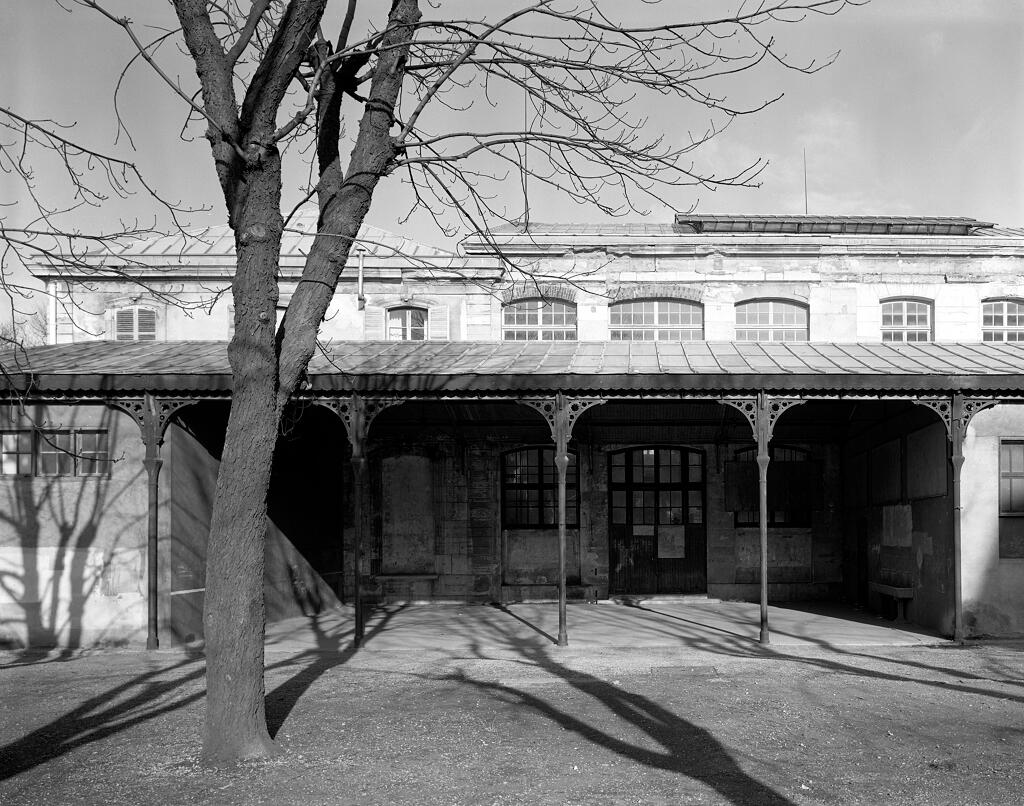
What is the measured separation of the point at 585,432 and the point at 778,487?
11.5 feet

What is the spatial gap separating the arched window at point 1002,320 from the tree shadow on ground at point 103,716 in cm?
1703

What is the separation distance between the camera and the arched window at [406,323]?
71.1 ft

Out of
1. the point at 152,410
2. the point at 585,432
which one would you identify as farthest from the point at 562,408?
the point at 585,432

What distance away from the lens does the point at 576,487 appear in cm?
1909

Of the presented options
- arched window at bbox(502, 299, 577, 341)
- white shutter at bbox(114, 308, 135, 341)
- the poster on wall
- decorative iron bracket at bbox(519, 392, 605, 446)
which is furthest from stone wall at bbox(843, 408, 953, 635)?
white shutter at bbox(114, 308, 135, 341)

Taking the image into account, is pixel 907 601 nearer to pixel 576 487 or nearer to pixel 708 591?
pixel 708 591

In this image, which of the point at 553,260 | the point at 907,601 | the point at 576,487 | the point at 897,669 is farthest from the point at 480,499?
the point at 897,669

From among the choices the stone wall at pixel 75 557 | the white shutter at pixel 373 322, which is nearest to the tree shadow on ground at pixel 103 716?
the stone wall at pixel 75 557

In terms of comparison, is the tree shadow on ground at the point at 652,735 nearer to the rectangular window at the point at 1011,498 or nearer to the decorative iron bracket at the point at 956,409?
the decorative iron bracket at the point at 956,409

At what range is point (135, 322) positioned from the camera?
2234 centimetres

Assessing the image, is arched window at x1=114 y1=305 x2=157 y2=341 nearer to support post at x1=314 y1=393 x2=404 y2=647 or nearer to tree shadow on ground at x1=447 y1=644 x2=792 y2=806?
support post at x1=314 y1=393 x2=404 y2=647

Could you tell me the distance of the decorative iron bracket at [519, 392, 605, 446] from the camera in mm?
13031

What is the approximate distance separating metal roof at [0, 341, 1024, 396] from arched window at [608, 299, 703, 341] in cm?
519

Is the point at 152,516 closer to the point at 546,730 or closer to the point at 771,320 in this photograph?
the point at 546,730
